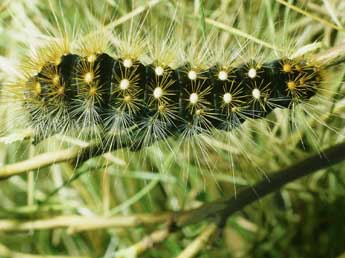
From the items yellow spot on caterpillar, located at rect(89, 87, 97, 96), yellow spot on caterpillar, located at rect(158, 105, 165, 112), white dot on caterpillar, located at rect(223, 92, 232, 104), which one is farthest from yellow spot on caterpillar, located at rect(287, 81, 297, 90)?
yellow spot on caterpillar, located at rect(89, 87, 97, 96)

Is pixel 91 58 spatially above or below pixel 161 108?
above

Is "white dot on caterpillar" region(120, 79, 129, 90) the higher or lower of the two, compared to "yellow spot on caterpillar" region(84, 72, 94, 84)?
lower

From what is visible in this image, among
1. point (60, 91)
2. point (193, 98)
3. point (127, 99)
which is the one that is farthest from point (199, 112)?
point (60, 91)

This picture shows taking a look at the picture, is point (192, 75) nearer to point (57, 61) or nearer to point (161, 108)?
point (161, 108)

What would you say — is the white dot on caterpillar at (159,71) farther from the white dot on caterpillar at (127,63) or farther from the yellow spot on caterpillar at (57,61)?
the yellow spot on caterpillar at (57,61)

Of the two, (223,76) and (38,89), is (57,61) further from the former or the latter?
(223,76)

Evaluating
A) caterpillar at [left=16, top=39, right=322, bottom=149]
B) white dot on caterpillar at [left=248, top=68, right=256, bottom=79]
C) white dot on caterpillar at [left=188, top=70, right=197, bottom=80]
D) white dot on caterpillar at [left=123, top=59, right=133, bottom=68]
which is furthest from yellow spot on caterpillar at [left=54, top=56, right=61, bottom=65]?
white dot on caterpillar at [left=248, top=68, right=256, bottom=79]

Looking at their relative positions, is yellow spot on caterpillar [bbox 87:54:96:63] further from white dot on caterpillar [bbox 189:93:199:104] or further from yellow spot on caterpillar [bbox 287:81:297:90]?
yellow spot on caterpillar [bbox 287:81:297:90]

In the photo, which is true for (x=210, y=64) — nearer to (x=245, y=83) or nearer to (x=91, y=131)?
(x=245, y=83)

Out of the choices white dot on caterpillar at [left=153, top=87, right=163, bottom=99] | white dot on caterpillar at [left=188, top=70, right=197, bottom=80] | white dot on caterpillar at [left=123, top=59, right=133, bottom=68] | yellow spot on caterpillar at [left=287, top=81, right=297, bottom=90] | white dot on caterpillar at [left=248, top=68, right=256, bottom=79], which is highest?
white dot on caterpillar at [left=123, top=59, right=133, bottom=68]

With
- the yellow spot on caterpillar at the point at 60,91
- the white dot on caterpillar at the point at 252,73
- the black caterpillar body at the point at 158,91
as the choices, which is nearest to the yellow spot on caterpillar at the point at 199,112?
the black caterpillar body at the point at 158,91
